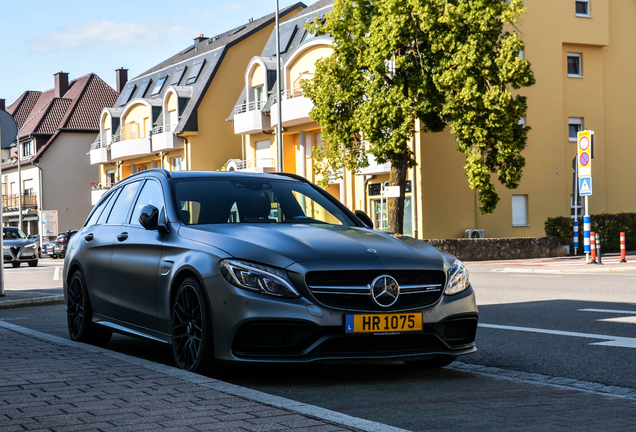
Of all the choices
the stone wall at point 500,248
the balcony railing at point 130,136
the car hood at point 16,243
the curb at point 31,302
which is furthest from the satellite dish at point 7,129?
the balcony railing at point 130,136

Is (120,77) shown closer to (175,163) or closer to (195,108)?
(175,163)

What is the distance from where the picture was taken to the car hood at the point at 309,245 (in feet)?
18.5

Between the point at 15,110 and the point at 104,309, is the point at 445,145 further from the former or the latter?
the point at 15,110

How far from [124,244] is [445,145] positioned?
92.8 ft

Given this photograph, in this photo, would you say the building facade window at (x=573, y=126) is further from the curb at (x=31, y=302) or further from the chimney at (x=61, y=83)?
the chimney at (x=61, y=83)

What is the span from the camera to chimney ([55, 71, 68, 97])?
7488cm

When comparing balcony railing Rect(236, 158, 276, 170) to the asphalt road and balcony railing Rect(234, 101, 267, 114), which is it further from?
the asphalt road

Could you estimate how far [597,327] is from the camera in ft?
30.4

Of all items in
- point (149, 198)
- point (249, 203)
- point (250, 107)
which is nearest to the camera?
point (249, 203)

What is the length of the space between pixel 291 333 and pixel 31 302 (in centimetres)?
909

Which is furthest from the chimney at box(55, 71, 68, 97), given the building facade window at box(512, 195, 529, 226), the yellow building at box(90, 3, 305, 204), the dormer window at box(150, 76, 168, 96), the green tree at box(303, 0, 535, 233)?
the green tree at box(303, 0, 535, 233)

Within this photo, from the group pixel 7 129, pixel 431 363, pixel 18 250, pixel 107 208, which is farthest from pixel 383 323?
pixel 18 250

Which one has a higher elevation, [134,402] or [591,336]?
[134,402]

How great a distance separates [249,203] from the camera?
22.6ft
